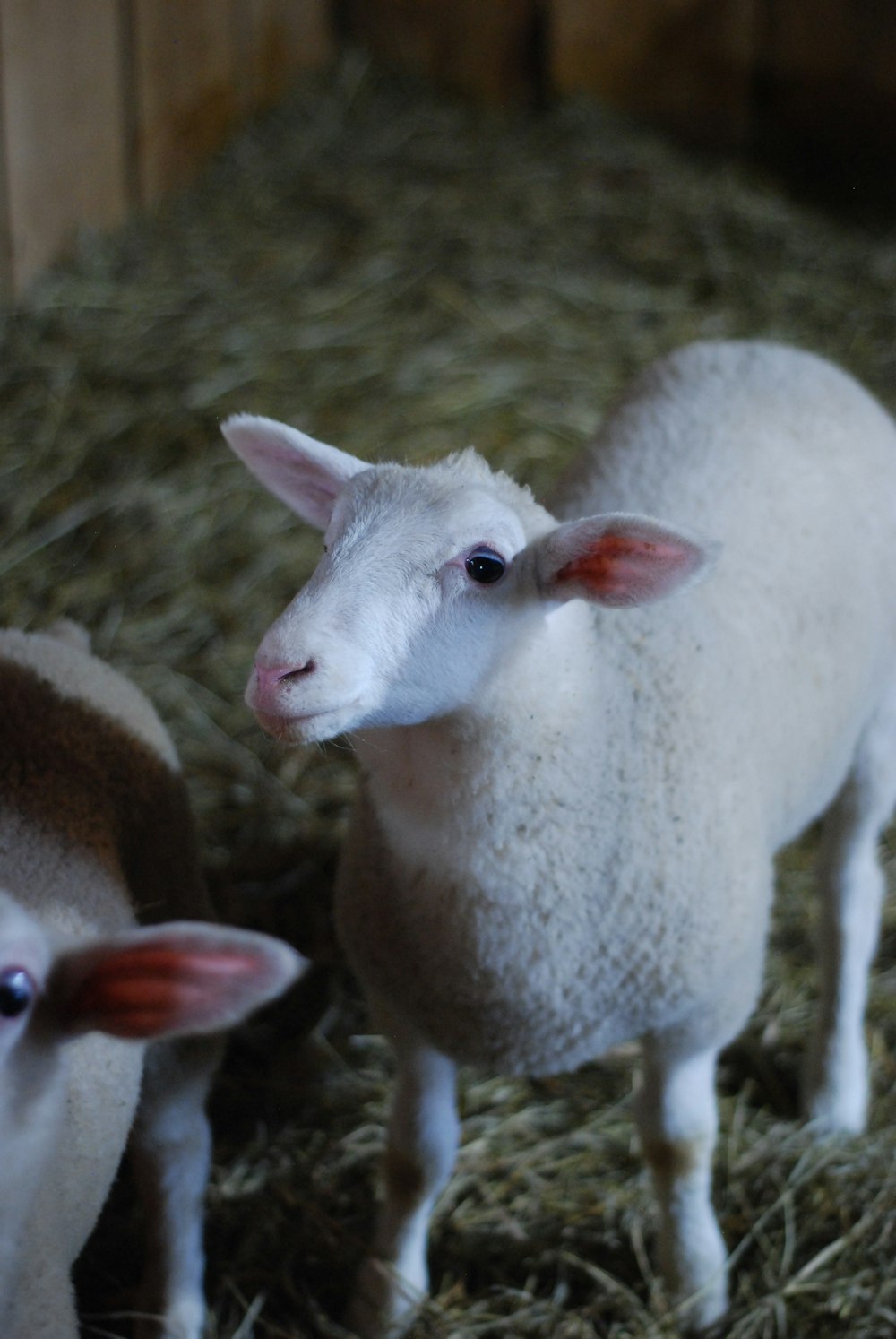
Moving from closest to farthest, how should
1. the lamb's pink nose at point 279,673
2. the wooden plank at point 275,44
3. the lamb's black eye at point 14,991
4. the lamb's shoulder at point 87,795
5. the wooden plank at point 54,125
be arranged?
the lamb's black eye at point 14,991, the lamb's pink nose at point 279,673, the lamb's shoulder at point 87,795, the wooden plank at point 54,125, the wooden plank at point 275,44

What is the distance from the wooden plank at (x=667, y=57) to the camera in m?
5.30

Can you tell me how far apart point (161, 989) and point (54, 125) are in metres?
3.18

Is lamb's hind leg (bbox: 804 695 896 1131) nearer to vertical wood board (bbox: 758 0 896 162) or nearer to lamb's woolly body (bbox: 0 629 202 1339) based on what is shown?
lamb's woolly body (bbox: 0 629 202 1339)

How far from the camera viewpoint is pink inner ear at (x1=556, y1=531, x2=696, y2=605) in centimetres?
174

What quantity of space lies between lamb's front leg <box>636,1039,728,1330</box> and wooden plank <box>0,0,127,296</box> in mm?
2860

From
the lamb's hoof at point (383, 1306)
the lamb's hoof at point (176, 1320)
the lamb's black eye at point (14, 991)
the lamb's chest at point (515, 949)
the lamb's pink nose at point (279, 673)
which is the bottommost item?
the lamb's hoof at point (383, 1306)

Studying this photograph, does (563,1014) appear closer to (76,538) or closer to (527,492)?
(527,492)

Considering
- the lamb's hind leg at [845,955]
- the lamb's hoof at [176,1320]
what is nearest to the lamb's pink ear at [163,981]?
the lamb's hoof at [176,1320]

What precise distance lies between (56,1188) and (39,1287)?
117mm

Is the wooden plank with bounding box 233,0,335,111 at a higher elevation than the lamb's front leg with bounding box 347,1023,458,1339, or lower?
higher

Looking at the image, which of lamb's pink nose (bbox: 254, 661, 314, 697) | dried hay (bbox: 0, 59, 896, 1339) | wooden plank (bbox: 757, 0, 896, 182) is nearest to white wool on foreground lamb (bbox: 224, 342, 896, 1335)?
lamb's pink nose (bbox: 254, 661, 314, 697)

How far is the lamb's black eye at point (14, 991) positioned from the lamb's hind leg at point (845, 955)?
1681mm

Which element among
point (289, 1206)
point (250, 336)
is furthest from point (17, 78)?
point (289, 1206)

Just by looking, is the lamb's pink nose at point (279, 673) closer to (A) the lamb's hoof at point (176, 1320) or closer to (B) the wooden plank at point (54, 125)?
(A) the lamb's hoof at point (176, 1320)
